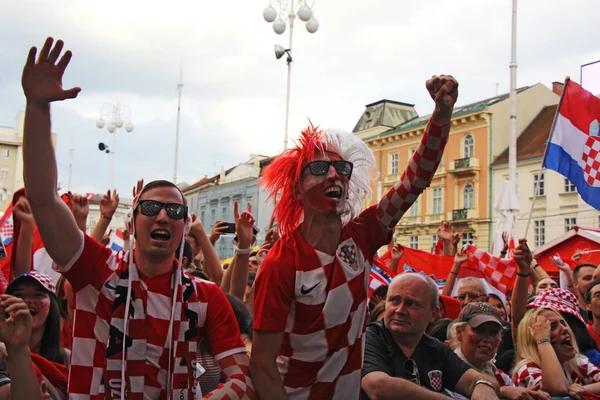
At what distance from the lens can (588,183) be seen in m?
8.79

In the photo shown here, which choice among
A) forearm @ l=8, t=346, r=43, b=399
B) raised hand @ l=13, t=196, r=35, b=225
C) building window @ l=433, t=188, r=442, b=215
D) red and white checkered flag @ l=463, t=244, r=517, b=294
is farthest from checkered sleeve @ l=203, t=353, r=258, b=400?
building window @ l=433, t=188, r=442, b=215

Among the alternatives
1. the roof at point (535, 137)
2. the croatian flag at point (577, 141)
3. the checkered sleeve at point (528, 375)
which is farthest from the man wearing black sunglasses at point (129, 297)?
the roof at point (535, 137)

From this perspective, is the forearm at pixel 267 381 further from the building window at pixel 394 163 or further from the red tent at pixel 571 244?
the building window at pixel 394 163

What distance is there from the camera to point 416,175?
2955 millimetres

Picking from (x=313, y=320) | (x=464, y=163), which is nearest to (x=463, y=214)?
(x=464, y=163)

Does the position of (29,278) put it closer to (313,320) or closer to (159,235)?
(159,235)

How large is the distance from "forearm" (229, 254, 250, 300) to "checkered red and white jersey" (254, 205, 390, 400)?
1552 mm

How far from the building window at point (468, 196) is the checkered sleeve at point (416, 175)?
118 ft

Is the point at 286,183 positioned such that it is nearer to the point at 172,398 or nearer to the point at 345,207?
the point at 345,207

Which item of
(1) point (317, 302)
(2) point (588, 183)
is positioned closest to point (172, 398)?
(1) point (317, 302)

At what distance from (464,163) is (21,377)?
37.0 metres

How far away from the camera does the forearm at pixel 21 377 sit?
2.60 metres

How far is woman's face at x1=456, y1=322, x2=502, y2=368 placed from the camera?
416 centimetres

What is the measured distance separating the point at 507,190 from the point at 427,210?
91.6 feet
